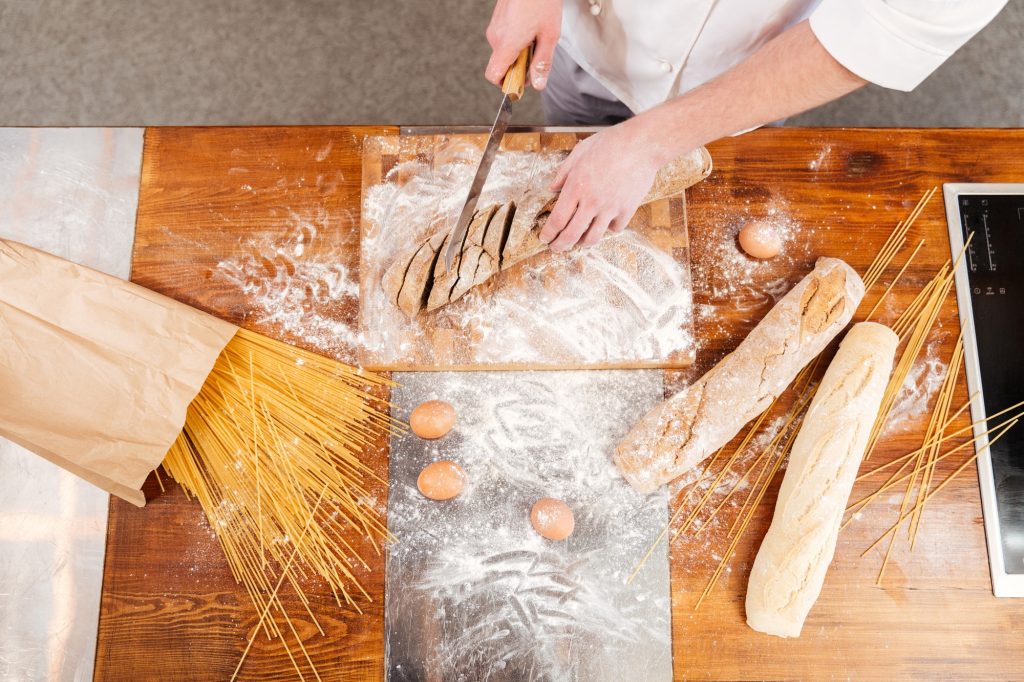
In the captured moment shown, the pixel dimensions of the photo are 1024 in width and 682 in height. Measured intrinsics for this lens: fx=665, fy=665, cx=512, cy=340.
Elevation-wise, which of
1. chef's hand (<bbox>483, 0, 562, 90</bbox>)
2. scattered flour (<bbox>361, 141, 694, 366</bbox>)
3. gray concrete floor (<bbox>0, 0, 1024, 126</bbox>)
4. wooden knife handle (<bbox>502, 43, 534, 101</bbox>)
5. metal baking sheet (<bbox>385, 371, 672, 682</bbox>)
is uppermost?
gray concrete floor (<bbox>0, 0, 1024, 126</bbox>)

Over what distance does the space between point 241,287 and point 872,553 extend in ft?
4.72

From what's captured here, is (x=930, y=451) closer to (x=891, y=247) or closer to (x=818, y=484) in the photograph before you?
(x=818, y=484)

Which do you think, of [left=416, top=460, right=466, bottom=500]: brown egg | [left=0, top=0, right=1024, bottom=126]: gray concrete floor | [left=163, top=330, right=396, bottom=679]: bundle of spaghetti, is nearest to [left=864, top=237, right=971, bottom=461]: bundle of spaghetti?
[left=416, top=460, right=466, bottom=500]: brown egg

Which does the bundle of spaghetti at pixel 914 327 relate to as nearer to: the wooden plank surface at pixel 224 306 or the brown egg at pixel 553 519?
the brown egg at pixel 553 519

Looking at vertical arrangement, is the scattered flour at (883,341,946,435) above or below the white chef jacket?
below

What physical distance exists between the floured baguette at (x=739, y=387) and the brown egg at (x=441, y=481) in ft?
1.07

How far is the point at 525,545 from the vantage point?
4.43ft

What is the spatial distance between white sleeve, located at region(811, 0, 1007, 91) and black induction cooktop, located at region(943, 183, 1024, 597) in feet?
2.21

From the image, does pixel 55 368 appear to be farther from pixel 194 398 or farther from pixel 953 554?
pixel 953 554

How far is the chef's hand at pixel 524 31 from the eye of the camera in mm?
1183

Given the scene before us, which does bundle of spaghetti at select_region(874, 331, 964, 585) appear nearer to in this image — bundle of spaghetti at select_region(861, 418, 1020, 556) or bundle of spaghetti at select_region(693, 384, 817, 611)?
bundle of spaghetti at select_region(861, 418, 1020, 556)

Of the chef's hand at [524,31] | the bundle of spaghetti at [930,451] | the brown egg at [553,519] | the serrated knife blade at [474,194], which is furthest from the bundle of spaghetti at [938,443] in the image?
the chef's hand at [524,31]

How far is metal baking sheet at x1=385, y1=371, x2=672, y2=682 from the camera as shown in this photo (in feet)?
4.34

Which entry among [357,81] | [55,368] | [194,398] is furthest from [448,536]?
[357,81]
